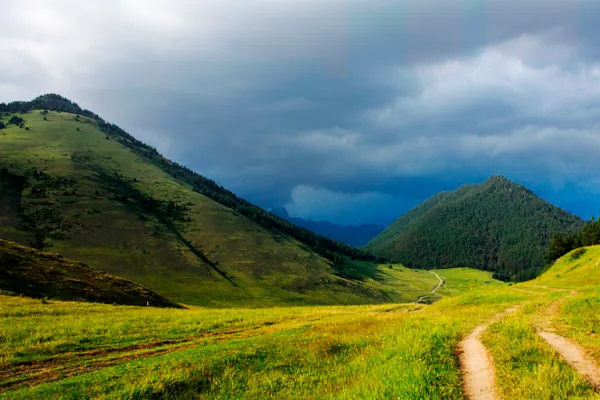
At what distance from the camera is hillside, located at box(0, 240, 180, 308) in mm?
49438

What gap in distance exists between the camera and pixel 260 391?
1346 centimetres

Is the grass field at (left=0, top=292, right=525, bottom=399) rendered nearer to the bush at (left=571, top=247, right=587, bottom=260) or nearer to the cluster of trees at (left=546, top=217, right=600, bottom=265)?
the bush at (left=571, top=247, right=587, bottom=260)

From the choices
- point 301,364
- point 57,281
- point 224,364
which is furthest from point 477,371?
point 57,281

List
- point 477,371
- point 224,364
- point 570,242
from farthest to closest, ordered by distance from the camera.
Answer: point 570,242 < point 224,364 < point 477,371

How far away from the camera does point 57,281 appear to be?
53.9m

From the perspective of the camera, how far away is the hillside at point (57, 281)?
1946 inches

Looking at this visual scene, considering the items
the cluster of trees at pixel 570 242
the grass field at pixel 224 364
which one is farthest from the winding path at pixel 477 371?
the cluster of trees at pixel 570 242

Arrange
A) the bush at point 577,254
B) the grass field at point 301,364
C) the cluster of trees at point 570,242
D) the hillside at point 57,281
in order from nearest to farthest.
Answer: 1. the grass field at point 301,364
2. the hillside at point 57,281
3. the bush at point 577,254
4. the cluster of trees at point 570,242

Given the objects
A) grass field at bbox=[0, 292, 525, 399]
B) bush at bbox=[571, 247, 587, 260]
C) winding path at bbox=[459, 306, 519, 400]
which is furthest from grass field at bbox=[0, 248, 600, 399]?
bush at bbox=[571, 247, 587, 260]

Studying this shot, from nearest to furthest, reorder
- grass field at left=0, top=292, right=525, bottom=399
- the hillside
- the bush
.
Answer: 1. grass field at left=0, top=292, right=525, bottom=399
2. the hillside
3. the bush

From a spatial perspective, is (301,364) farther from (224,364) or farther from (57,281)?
(57,281)

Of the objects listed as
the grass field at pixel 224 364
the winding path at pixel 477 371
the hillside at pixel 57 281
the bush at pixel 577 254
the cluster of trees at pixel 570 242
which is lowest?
the hillside at pixel 57 281

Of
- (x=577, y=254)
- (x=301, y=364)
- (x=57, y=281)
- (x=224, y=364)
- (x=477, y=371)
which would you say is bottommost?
(x=57, y=281)

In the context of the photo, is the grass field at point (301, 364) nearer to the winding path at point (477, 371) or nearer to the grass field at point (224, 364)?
the grass field at point (224, 364)
